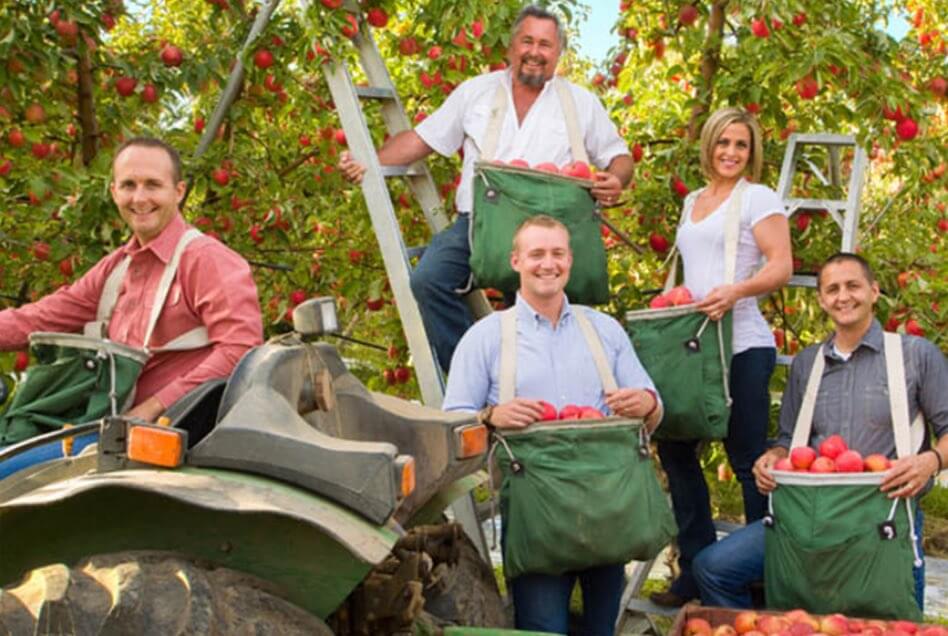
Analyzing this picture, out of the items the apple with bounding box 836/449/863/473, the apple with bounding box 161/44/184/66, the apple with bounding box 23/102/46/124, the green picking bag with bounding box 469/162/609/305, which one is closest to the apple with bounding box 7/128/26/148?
the apple with bounding box 23/102/46/124

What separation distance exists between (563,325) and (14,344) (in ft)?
5.32

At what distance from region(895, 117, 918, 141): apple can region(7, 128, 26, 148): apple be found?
3.61 m

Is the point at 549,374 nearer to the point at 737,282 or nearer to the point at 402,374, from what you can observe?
the point at 737,282

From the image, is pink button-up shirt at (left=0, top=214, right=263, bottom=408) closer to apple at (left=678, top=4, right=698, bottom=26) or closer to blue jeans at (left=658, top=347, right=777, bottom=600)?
blue jeans at (left=658, top=347, right=777, bottom=600)

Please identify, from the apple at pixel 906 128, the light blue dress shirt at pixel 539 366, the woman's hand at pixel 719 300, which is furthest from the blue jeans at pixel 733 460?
the apple at pixel 906 128

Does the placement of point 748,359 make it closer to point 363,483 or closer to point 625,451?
point 625,451

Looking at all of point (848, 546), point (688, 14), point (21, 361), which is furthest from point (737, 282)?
point (21, 361)

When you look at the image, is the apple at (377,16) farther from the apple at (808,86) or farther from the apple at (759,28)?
the apple at (808,86)

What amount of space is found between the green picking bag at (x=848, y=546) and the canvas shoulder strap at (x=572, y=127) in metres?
1.39

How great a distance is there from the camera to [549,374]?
4430 mm

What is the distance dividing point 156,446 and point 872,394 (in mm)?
2721

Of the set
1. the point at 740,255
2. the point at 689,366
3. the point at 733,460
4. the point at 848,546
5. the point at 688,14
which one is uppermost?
the point at 688,14

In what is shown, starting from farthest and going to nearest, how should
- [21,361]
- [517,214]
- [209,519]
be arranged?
[21,361]
[517,214]
[209,519]

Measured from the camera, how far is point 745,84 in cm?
595
